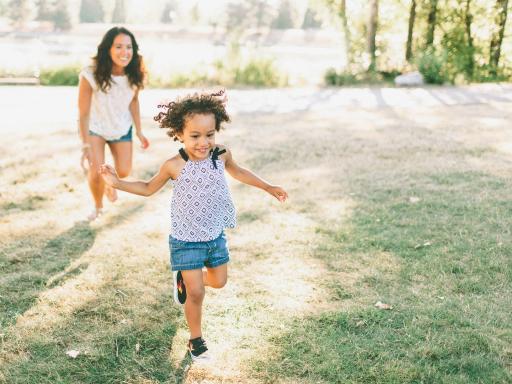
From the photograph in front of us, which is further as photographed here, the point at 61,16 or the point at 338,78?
the point at 61,16

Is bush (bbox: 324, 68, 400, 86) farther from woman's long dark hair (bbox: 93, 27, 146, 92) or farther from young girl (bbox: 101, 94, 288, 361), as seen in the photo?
young girl (bbox: 101, 94, 288, 361)

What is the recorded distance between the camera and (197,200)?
10.3ft

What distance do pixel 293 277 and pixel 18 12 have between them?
6745cm

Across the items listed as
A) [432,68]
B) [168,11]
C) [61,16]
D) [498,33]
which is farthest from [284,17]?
[432,68]

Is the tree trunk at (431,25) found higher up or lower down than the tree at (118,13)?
lower down

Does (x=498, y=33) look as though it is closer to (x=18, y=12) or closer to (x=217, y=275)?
(x=217, y=275)

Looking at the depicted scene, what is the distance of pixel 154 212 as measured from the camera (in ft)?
18.9

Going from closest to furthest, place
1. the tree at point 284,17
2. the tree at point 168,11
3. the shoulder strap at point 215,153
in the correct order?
the shoulder strap at point 215,153, the tree at point 284,17, the tree at point 168,11

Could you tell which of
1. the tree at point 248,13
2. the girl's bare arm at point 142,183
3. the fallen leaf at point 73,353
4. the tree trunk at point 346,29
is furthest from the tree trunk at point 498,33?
the tree at point 248,13

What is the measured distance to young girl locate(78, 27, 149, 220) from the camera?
5.13 meters

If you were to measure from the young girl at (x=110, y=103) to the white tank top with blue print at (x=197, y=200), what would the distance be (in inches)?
94.7

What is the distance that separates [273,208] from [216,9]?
229 feet

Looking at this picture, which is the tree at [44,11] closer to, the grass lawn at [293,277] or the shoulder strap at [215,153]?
the grass lawn at [293,277]

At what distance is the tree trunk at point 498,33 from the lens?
59.3 ft
